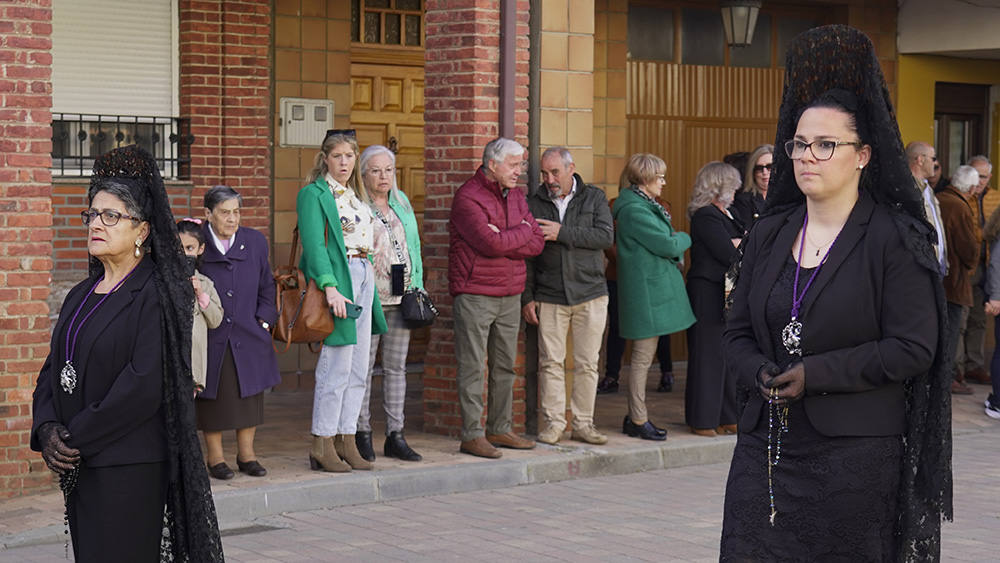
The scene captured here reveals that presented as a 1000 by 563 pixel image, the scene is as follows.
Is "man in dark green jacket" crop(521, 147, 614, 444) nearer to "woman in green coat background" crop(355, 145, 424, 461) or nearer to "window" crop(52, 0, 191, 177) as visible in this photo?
"woman in green coat background" crop(355, 145, 424, 461)

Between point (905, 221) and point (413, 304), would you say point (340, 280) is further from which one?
point (905, 221)

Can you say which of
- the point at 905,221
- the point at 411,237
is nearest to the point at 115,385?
the point at 905,221

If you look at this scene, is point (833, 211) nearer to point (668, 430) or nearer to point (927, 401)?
point (927, 401)

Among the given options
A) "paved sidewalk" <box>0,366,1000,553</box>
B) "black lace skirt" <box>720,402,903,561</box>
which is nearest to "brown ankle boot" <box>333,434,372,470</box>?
"paved sidewalk" <box>0,366,1000,553</box>

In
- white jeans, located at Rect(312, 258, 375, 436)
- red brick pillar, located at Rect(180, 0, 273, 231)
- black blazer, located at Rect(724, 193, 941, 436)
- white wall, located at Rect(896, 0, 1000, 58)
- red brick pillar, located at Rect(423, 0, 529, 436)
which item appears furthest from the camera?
white wall, located at Rect(896, 0, 1000, 58)

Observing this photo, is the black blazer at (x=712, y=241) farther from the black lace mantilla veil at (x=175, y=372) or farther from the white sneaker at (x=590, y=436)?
the black lace mantilla veil at (x=175, y=372)

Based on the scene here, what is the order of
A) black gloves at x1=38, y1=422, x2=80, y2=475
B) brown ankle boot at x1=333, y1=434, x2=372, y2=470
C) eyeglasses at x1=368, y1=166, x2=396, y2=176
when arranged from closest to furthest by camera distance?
black gloves at x1=38, y1=422, x2=80, y2=475 → brown ankle boot at x1=333, y1=434, x2=372, y2=470 → eyeglasses at x1=368, y1=166, x2=396, y2=176

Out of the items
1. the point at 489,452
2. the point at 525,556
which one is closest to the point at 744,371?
the point at 525,556

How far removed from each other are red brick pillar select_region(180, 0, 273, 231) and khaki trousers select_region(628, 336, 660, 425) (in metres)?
3.54

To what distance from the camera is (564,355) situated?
10.3m

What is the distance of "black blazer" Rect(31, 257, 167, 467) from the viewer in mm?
4871

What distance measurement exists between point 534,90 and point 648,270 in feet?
4.89

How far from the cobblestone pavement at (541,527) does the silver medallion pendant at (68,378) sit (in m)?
2.65

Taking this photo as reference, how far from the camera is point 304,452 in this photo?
9.91 m
